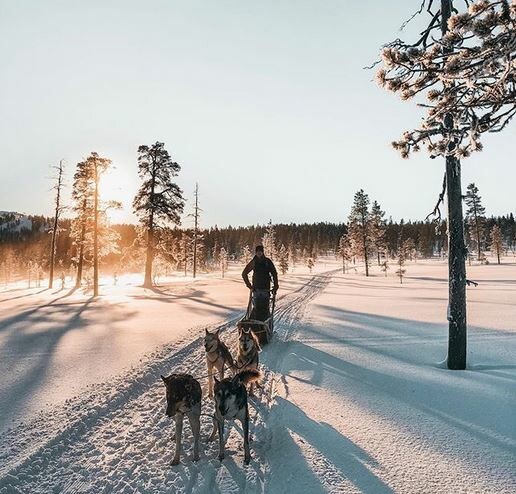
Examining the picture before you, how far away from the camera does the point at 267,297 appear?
36.5ft

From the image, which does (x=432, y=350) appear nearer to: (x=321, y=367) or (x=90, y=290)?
(x=321, y=367)

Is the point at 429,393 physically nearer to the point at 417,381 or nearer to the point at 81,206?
the point at 417,381

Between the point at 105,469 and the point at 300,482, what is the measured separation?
230 centimetres

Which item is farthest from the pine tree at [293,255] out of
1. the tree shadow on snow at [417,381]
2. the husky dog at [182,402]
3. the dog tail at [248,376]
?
the husky dog at [182,402]

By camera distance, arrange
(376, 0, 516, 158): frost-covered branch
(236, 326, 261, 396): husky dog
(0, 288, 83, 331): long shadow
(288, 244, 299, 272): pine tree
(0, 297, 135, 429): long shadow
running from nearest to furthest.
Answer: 1. (376, 0, 516, 158): frost-covered branch
2. (0, 297, 135, 429): long shadow
3. (236, 326, 261, 396): husky dog
4. (0, 288, 83, 331): long shadow
5. (288, 244, 299, 272): pine tree

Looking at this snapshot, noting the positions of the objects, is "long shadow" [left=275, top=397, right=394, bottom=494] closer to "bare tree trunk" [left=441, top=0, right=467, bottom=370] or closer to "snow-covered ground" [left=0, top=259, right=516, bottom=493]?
"snow-covered ground" [left=0, top=259, right=516, bottom=493]

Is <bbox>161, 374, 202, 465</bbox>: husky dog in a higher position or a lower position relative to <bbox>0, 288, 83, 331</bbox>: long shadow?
higher

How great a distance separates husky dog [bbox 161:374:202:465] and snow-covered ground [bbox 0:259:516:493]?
32 centimetres

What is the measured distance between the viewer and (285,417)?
236 inches

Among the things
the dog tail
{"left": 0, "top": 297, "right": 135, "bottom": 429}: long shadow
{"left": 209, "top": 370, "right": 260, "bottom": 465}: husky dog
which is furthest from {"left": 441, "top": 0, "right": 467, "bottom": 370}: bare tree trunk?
{"left": 0, "top": 297, "right": 135, "bottom": 429}: long shadow

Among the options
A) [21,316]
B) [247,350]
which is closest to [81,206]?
[21,316]

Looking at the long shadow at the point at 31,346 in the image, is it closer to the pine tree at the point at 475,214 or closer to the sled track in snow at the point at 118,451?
the sled track in snow at the point at 118,451

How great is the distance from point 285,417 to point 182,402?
2.08m

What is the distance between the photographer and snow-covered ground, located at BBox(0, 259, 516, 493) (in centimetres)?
434
